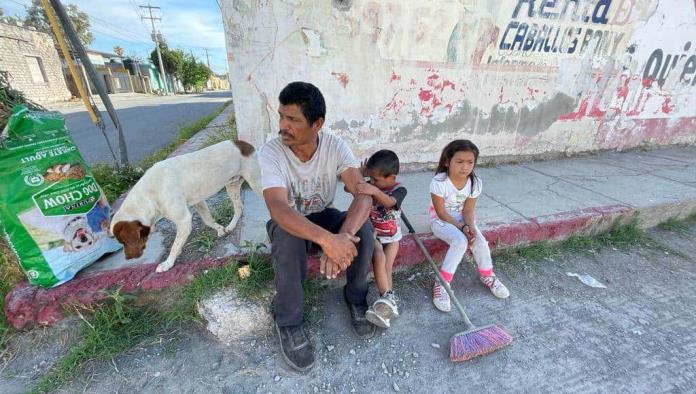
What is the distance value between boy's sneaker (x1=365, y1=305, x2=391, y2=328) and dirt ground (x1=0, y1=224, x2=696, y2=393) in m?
0.11

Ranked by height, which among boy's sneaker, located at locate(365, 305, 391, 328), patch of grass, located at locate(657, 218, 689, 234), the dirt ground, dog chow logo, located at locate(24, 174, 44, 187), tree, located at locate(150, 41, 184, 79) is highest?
tree, located at locate(150, 41, 184, 79)

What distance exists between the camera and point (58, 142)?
188cm

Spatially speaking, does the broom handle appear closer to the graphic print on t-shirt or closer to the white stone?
the graphic print on t-shirt

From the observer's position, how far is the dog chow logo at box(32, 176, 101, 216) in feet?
5.85

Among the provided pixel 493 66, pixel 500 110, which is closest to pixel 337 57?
pixel 493 66

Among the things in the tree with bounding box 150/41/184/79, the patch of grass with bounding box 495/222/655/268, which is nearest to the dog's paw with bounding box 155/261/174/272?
the patch of grass with bounding box 495/222/655/268

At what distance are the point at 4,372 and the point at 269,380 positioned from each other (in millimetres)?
1444

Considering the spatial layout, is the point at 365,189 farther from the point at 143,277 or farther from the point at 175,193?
the point at 143,277

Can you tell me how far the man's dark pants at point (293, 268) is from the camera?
1.66 meters

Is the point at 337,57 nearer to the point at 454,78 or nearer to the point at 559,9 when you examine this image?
the point at 454,78

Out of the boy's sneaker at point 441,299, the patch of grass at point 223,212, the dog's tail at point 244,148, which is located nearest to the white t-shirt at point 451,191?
the boy's sneaker at point 441,299

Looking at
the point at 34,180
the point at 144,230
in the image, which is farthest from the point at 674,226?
the point at 34,180

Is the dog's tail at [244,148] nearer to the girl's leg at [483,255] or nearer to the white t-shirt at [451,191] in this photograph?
the white t-shirt at [451,191]

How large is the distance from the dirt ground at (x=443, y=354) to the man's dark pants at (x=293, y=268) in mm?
254
